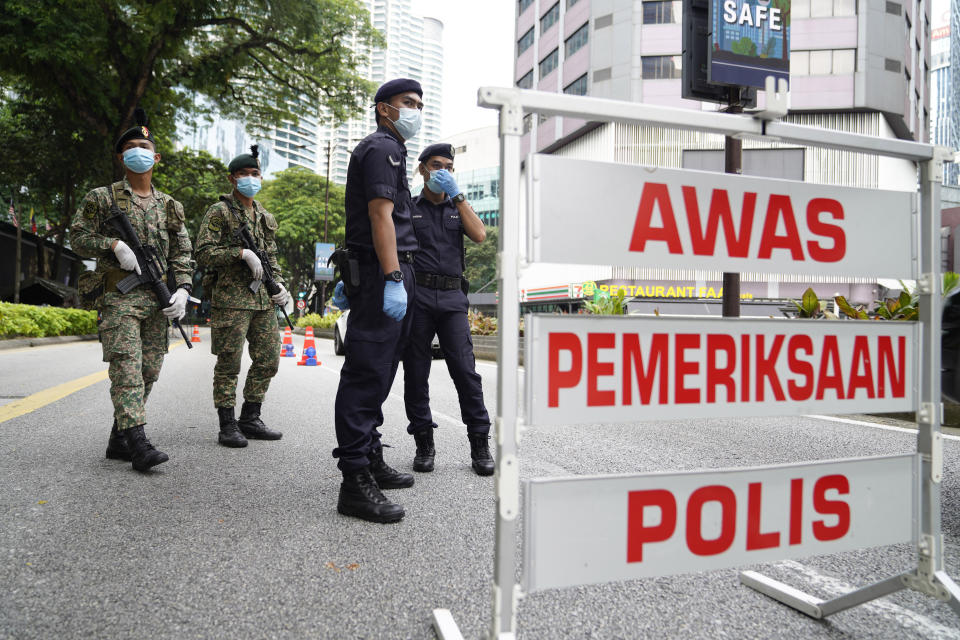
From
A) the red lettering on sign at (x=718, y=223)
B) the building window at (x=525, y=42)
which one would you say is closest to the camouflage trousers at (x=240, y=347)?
the red lettering on sign at (x=718, y=223)

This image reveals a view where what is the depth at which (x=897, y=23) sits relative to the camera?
29766mm

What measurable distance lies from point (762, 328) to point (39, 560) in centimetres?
253

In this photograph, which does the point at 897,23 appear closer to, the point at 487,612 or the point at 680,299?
the point at 680,299

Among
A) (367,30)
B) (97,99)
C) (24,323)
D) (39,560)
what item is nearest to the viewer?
(39,560)

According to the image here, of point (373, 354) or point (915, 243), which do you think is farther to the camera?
point (373, 354)

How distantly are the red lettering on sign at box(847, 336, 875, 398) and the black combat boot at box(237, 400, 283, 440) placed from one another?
3.93 m

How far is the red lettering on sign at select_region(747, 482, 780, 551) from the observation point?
6.20 feet

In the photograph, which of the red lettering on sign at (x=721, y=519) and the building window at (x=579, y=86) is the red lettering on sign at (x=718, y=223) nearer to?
the red lettering on sign at (x=721, y=519)

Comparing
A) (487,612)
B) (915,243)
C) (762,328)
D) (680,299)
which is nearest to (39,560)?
(487,612)

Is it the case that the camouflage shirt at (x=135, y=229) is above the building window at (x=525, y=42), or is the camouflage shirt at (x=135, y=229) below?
below

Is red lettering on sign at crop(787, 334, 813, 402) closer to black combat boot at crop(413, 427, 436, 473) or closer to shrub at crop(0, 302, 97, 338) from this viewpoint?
black combat boot at crop(413, 427, 436, 473)

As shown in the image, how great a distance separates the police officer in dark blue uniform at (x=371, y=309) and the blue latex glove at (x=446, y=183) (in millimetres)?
365

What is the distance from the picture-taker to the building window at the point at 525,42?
4138 centimetres

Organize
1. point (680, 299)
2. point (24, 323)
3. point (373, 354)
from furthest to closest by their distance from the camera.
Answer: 1. point (680, 299)
2. point (24, 323)
3. point (373, 354)
